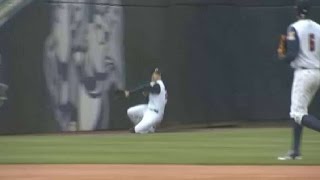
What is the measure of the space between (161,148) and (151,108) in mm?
4607

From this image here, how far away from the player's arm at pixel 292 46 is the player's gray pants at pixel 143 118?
Answer: 7.06m

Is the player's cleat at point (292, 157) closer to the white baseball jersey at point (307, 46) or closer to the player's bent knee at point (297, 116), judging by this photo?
the player's bent knee at point (297, 116)

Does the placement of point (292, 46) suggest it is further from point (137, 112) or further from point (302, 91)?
point (137, 112)

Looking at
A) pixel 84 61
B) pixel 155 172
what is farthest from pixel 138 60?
pixel 155 172

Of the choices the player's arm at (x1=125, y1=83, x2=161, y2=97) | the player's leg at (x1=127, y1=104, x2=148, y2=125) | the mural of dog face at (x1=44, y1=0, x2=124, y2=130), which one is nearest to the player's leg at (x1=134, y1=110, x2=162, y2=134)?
the player's leg at (x1=127, y1=104, x2=148, y2=125)

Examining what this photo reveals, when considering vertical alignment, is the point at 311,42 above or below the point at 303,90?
above

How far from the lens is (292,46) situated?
1052 centimetres

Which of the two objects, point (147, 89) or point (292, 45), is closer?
point (292, 45)

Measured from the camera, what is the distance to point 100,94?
18.1 m

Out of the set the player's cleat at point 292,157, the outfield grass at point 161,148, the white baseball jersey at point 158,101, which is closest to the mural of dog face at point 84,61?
the white baseball jersey at point 158,101

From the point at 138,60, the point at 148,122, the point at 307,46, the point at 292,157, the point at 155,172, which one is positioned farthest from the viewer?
the point at 138,60

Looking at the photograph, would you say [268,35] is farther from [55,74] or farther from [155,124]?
[55,74]

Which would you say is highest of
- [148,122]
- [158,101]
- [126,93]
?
[126,93]

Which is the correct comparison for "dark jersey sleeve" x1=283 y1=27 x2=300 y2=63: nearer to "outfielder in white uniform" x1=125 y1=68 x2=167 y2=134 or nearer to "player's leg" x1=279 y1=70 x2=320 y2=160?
"player's leg" x1=279 y1=70 x2=320 y2=160
